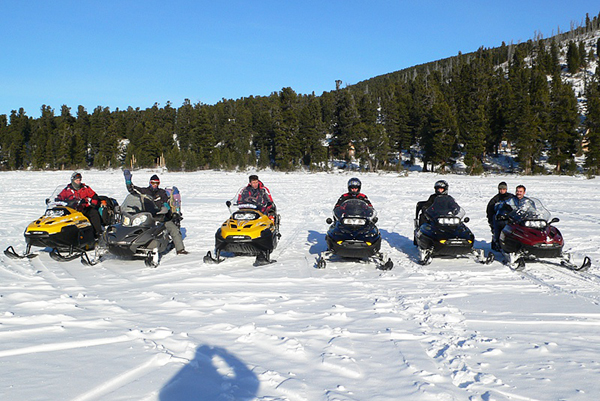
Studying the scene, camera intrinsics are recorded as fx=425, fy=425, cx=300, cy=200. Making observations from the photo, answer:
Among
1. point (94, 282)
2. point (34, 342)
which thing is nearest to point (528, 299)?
point (34, 342)

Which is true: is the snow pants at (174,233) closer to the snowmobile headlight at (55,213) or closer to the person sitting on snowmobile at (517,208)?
the snowmobile headlight at (55,213)

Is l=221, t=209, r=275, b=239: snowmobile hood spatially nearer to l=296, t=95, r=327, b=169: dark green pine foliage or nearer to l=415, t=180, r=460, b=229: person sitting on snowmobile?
l=415, t=180, r=460, b=229: person sitting on snowmobile

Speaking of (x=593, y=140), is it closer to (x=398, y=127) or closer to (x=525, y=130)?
(x=525, y=130)

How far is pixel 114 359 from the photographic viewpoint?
3904mm

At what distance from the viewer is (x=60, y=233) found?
8102 millimetres

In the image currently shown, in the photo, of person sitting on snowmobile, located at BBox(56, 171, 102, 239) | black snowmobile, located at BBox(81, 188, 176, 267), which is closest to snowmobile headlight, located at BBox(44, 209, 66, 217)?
person sitting on snowmobile, located at BBox(56, 171, 102, 239)

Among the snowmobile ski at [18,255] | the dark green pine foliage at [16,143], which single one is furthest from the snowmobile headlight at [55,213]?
the dark green pine foliage at [16,143]

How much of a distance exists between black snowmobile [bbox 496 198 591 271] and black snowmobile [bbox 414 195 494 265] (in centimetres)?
43

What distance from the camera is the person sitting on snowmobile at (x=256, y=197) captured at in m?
9.19

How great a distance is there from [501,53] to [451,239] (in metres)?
128

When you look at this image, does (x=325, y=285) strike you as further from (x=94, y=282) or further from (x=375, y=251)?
(x=94, y=282)

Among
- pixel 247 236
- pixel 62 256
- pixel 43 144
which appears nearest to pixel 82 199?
pixel 62 256

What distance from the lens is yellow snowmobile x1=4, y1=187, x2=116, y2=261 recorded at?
7.96 meters

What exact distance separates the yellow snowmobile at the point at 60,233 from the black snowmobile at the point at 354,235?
4779 millimetres
